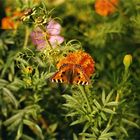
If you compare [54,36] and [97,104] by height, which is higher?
[54,36]

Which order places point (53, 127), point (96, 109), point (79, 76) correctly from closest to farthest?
point (79, 76), point (96, 109), point (53, 127)

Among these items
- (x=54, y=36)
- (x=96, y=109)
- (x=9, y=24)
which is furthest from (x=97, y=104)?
(x=9, y=24)

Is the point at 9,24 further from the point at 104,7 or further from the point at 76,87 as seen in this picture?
the point at 76,87

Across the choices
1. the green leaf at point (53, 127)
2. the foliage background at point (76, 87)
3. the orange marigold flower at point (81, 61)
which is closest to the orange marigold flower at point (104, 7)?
the foliage background at point (76, 87)

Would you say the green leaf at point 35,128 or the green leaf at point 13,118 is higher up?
the green leaf at point 13,118

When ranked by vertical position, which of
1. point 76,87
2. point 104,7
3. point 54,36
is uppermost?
point 104,7

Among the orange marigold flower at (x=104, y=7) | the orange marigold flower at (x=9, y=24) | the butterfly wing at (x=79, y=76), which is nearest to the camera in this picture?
the butterfly wing at (x=79, y=76)

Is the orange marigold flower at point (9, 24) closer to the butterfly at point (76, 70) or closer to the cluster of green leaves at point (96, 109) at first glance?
the cluster of green leaves at point (96, 109)

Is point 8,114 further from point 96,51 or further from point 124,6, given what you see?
point 124,6
